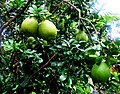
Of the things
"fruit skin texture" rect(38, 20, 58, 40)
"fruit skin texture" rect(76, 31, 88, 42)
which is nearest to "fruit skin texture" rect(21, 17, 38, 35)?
"fruit skin texture" rect(38, 20, 58, 40)

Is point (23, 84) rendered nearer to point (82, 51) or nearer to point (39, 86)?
point (39, 86)

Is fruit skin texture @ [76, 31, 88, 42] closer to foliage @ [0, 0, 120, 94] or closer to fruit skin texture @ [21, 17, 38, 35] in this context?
foliage @ [0, 0, 120, 94]

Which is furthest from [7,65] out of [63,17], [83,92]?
[83,92]

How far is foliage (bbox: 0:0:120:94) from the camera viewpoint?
1473mm

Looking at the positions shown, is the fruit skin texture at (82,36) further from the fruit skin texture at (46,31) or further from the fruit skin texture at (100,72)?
the fruit skin texture at (100,72)

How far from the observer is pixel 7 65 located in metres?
1.68

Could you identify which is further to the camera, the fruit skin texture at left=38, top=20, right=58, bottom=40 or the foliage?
the foliage

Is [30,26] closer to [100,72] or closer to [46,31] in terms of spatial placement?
[46,31]

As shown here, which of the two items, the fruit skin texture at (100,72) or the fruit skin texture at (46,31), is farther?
the fruit skin texture at (46,31)

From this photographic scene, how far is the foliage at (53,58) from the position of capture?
1473 mm

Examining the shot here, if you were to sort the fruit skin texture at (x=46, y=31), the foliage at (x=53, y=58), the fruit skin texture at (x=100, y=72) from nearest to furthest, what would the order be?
the fruit skin texture at (x=100, y=72)
the fruit skin texture at (x=46, y=31)
the foliage at (x=53, y=58)

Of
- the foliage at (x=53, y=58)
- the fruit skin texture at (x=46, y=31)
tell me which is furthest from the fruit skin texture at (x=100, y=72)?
the fruit skin texture at (x=46, y=31)

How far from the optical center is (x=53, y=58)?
1.60 meters

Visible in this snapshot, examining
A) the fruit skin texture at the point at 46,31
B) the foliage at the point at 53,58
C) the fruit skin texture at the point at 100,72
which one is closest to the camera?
the fruit skin texture at the point at 100,72
